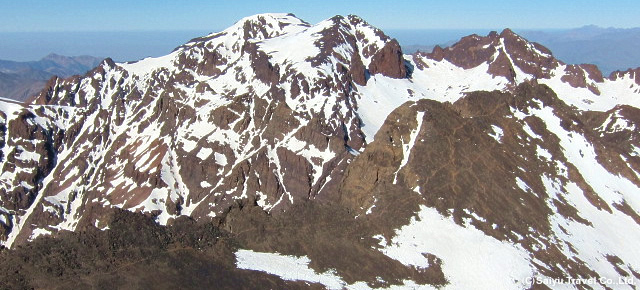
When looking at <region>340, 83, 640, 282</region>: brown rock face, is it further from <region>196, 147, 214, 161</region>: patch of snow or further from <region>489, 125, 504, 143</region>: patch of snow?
<region>196, 147, 214, 161</region>: patch of snow

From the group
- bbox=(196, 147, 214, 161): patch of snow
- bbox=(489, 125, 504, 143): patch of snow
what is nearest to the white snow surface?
bbox=(489, 125, 504, 143): patch of snow

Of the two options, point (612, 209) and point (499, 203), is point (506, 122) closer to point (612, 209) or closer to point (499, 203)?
point (612, 209)

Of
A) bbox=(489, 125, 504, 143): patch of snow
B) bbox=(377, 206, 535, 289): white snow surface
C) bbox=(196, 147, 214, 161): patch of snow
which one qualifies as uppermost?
bbox=(489, 125, 504, 143): patch of snow

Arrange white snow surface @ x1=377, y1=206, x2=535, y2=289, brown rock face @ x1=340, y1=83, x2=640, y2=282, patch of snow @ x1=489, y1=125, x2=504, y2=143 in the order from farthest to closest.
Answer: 1. patch of snow @ x1=489, y1=125, x2=504, y2=143
2. brown rock face @ x1=340, y1=83, x2=640, y2=282
3. white snow surface @ x1=377, y1=206, x2=535, y2=289

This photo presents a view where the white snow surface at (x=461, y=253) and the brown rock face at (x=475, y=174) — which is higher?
the brown rock face at (x=475, y=174)

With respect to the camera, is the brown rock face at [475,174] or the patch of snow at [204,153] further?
the patch of snow at [204,153]

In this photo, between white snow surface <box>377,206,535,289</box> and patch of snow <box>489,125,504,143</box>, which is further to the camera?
patch of snow <box>489,125,504,143</box>

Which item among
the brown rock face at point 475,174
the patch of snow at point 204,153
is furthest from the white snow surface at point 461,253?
the patch of snow at point 204,153

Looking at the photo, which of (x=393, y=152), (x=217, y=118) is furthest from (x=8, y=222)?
(x=393, y=152)

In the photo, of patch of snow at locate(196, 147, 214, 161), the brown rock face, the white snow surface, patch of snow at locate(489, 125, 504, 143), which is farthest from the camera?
patch of snow at locate(196, 147, 214, 161)

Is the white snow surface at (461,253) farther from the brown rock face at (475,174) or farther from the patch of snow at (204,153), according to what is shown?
the patch of snow at (204,153)

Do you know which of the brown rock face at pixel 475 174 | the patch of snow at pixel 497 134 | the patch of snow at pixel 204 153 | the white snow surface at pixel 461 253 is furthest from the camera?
the patch of snow at pixel 204 153

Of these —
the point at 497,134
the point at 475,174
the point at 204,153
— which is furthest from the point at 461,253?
the point at 204,153
